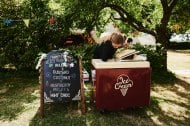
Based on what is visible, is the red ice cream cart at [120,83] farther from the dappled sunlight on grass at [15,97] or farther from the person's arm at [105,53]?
the dappled sunlight on grass at [15,97]

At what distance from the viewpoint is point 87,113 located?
7832mm

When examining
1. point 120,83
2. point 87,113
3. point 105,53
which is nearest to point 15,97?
point 87,113

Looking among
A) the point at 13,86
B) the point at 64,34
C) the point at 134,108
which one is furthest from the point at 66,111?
the point at 64,34

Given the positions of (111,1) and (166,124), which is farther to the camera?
(111,1)

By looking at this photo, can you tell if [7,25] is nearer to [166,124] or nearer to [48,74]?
[48,74]

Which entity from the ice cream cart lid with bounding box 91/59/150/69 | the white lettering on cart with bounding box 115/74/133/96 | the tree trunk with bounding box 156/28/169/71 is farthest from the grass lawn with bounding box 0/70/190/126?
the tree trunk with bounding box 156/28/169/71

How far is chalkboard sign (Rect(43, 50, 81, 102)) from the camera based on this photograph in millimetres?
7727

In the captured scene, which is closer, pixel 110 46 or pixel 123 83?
pixel 123 83

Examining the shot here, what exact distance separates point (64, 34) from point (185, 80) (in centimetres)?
462

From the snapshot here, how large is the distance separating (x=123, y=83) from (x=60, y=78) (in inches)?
54.7

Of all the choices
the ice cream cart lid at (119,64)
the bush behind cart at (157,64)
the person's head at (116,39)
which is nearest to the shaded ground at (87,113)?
the ice cream cart lid at (119,64)

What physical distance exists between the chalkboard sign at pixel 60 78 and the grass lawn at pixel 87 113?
413 mm

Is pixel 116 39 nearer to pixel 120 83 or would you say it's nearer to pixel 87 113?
pixel 120 83

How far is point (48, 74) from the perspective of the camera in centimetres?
772
